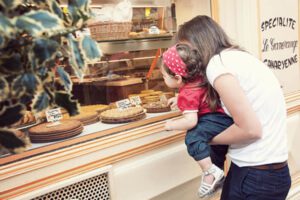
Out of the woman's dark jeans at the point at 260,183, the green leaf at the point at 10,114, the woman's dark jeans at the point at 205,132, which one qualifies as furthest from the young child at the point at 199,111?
the green leaf at the point at 10,114

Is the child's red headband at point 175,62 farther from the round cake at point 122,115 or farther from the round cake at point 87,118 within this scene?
the round cake at point 87,118

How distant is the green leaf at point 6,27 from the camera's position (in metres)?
0.53

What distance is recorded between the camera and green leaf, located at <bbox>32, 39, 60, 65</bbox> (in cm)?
60

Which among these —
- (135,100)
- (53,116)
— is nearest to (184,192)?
(135,100)

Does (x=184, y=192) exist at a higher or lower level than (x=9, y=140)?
lower

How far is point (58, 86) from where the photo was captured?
0.78 m

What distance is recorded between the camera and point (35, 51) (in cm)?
60

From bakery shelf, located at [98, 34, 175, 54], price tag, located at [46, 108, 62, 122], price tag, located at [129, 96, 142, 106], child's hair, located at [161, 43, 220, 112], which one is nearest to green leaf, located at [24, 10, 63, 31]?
child's hair, located at [161, 43, 220, 112]

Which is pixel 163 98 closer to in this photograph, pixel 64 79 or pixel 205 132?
pixel 205 132

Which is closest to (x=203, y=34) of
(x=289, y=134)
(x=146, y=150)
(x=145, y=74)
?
(x=146, y=150)

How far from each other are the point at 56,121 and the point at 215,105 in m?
0.89

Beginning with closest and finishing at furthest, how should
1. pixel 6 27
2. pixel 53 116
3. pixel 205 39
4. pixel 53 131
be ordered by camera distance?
pixel 6 27
pixel 205 39
pixel 53 131
pixel 53 116

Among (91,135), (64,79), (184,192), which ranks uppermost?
(64,79)

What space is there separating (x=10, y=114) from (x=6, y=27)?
0.18 meters
